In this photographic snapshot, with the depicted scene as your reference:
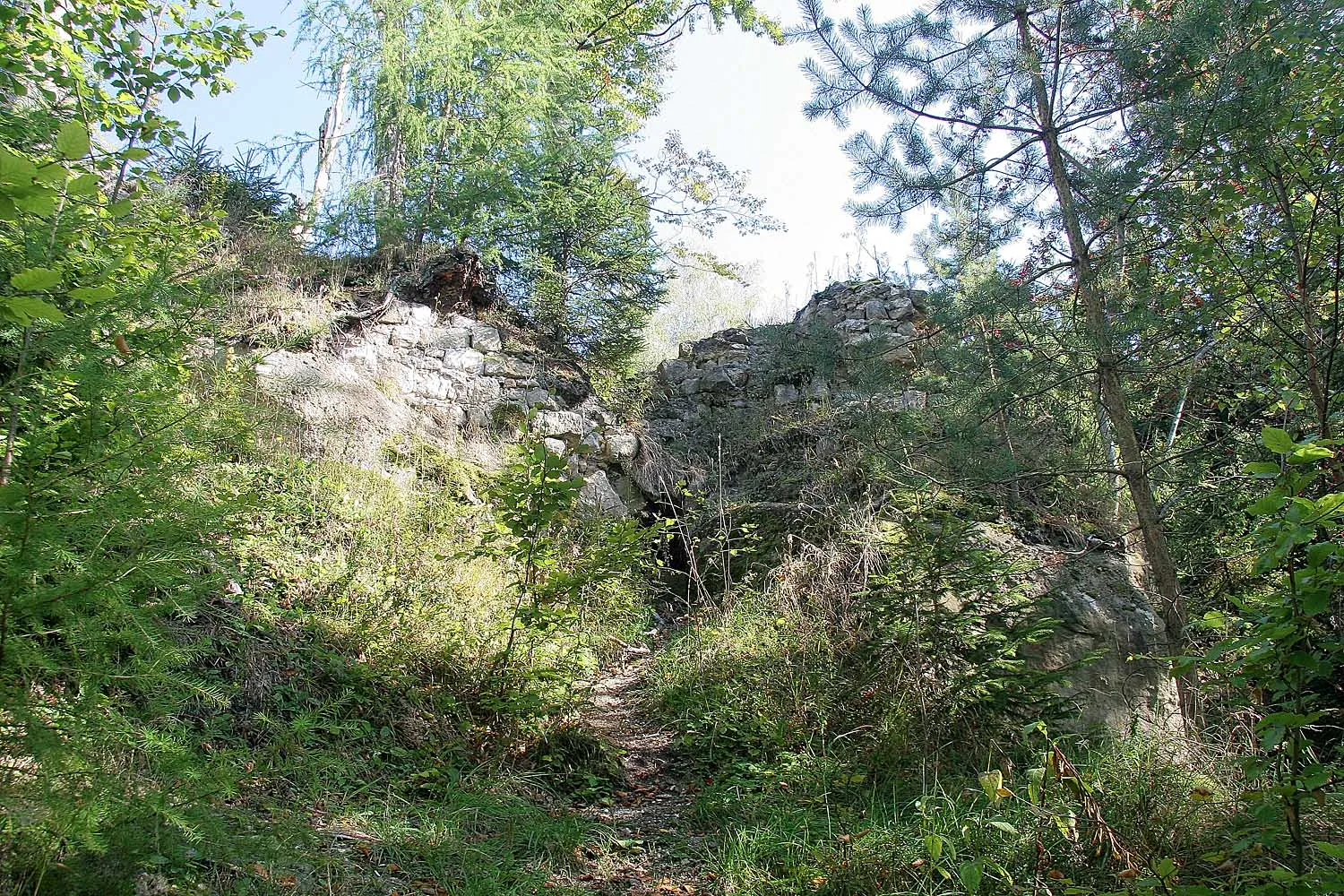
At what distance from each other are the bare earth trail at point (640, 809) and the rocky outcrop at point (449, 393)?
2.31m

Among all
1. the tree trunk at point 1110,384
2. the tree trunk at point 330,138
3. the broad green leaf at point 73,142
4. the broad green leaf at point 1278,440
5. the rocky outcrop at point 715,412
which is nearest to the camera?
the broad green leaf at point 73,142

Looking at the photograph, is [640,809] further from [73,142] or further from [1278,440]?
[73,142]

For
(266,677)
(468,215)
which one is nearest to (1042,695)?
(266,677)

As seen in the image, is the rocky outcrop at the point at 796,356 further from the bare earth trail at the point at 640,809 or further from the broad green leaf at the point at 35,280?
the broad green leaf at the point at 35,280

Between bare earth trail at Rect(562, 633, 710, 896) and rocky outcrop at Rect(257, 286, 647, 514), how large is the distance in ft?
7.58

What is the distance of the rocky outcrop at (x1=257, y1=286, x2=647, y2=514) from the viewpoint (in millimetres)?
6727

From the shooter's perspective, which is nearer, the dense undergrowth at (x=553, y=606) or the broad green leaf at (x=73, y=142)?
the broad green leaf at (x=73, y=142)

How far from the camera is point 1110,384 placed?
197 inches

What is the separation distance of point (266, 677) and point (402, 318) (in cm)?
545

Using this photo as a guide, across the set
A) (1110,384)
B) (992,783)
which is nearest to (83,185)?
(992,783)

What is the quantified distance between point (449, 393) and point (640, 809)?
17.3ft

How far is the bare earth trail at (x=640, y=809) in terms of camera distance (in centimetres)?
345

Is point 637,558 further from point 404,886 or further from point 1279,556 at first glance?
point 1279,556

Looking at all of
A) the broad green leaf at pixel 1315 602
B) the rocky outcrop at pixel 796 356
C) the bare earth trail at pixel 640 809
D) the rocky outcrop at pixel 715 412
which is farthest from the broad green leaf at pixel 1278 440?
the rocky outcrop at pixel 796 356
